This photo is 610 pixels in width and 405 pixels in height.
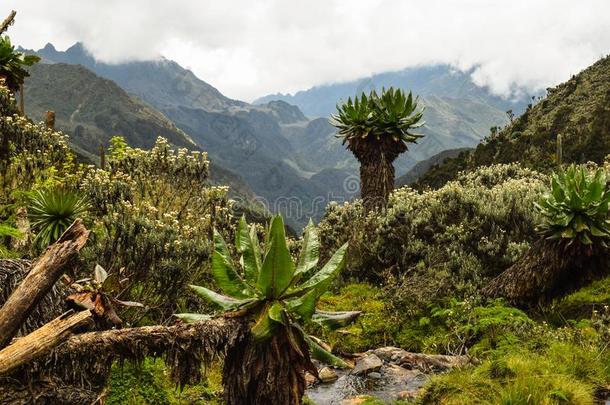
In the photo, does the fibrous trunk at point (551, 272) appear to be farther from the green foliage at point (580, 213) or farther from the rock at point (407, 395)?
the rock at point (407, 395)

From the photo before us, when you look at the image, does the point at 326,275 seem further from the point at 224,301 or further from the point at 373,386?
the point at 373,386

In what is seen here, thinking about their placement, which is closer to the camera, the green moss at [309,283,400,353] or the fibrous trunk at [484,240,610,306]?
the fibrous trunk at [484,240,610,306]

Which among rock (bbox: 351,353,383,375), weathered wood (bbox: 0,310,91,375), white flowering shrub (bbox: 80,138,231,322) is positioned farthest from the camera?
white flowering shrub (bbox: 80,138,231,322)

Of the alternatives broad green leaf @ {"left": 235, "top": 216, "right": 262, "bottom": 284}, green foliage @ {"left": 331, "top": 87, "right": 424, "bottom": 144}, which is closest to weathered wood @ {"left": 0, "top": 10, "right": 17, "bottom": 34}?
green foliage @ {"left": 331, "top": 87, "right": 424, "bottom": 144}

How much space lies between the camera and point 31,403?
10.9 feet

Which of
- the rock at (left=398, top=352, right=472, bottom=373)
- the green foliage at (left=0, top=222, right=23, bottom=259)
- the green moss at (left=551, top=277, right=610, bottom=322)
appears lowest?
the rock at (left=398, top=352, right=472, bottom=373)

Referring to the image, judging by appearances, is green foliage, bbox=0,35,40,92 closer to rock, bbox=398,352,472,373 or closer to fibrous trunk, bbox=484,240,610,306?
rock, bbox=398,352,472,373

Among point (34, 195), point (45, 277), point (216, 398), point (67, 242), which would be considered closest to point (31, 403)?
point (45, 277)

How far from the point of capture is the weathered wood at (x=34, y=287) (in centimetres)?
302

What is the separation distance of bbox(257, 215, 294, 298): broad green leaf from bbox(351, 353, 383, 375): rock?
13.0 feet

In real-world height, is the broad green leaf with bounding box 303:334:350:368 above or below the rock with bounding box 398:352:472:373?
above

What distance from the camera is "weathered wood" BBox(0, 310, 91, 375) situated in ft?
9.48

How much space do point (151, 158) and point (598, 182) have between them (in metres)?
9.78

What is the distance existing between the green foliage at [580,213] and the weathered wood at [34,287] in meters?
6.91
